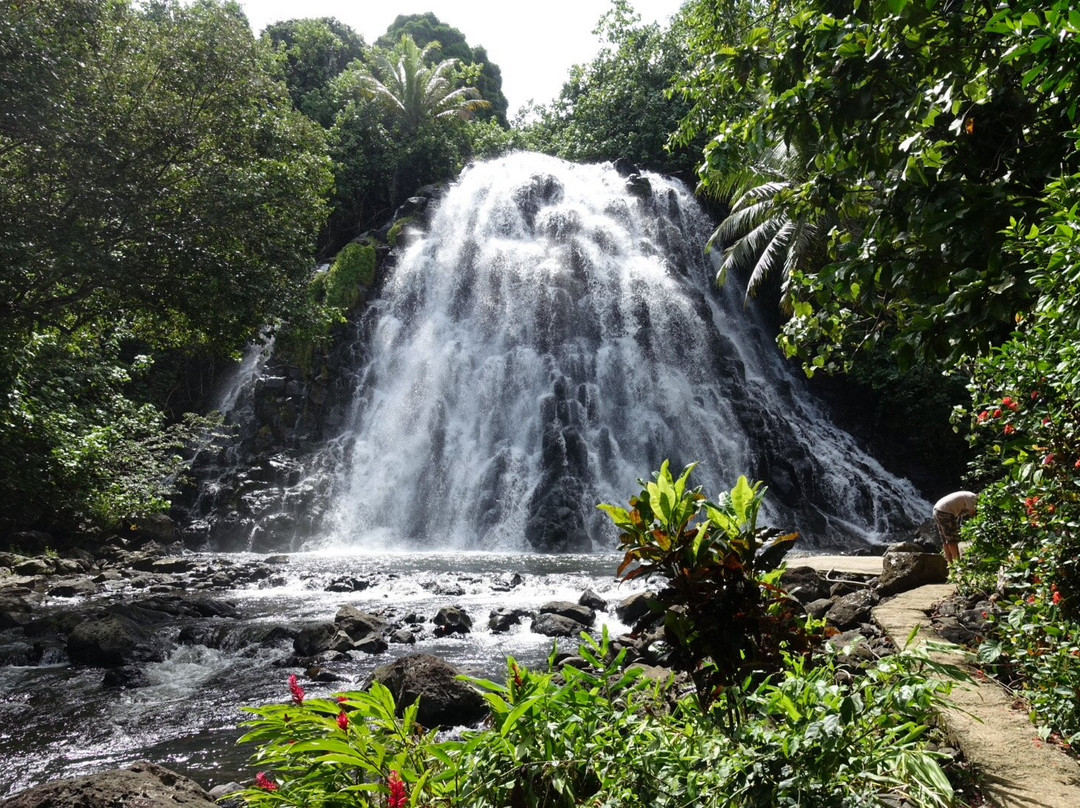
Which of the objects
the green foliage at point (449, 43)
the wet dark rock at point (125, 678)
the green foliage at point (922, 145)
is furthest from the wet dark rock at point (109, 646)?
the green foliage at point (449, 43)

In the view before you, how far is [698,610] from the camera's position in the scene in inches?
81.9

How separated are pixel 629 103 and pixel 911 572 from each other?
99.6 ft

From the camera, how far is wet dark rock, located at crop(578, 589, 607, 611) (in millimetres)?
9906

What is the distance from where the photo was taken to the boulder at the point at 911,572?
20.5 ft

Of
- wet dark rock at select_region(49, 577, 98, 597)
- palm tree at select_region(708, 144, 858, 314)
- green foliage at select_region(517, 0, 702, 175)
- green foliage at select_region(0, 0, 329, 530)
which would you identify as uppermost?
green foliage at select_region(517, 0, 702, 175)

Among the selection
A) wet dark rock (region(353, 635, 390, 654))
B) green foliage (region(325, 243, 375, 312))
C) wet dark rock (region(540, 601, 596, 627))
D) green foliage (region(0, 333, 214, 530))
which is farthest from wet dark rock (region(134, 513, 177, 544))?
wet dark rock (region(540, 601, 596, 627))

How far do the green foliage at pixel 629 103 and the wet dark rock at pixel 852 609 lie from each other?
26.4 metres

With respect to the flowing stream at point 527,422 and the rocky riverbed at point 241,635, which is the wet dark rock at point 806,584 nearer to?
the rocky riverbed at point 241,635

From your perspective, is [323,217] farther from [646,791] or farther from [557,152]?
[557,152]

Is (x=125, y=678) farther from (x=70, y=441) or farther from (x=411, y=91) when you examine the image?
(x=411, y=91)

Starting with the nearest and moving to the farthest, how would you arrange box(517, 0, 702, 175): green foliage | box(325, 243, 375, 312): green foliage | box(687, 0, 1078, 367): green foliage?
box(687, 0, 1078, 367): green foliage < box(325, 243, 375, 312): green foliage < box(517, 0, 702, 175): green foliage

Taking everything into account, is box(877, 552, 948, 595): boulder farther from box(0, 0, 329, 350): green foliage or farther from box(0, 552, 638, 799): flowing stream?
box(0, 0, 329, 350): green foliage

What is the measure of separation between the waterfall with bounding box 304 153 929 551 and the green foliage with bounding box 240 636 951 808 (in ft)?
49.5

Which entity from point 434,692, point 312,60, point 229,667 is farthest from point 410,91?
point 434,692
